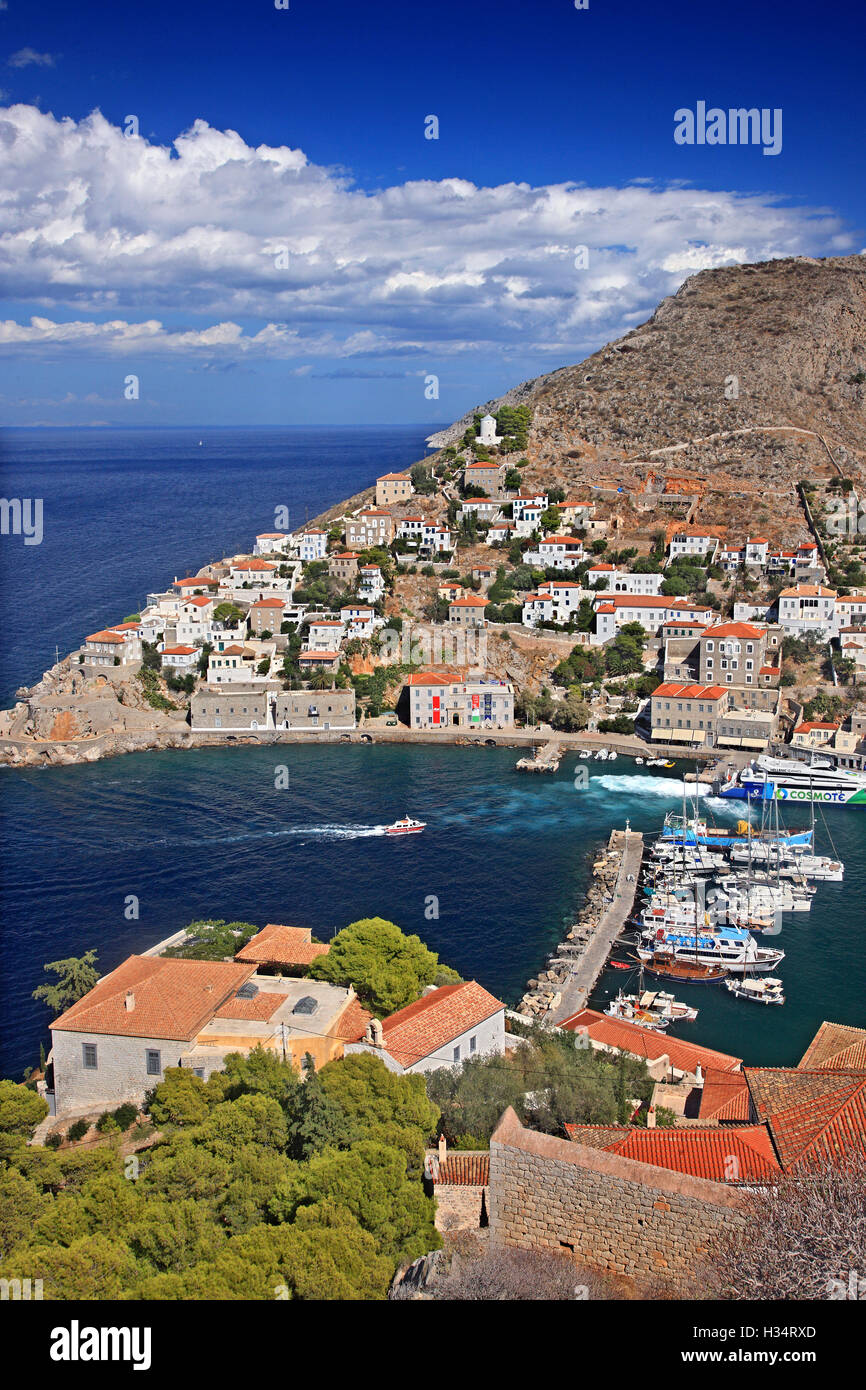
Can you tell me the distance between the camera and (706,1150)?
24.2 feet

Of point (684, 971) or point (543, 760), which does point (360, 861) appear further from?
point (543, 760)

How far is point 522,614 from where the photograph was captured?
3975 centimetres

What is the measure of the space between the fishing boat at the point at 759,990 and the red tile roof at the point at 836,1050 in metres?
5.51

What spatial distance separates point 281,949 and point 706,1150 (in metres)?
9.65

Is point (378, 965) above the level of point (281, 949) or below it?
above

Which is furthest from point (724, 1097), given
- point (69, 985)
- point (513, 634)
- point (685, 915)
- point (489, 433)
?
point (489, 433)

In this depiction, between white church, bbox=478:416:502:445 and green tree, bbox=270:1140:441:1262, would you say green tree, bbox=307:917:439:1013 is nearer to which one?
green tree, bbox=270:1140:441:1262

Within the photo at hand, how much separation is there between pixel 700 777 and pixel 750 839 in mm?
6660

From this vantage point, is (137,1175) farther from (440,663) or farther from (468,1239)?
(440,663)

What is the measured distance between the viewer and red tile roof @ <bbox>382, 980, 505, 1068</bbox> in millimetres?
12219

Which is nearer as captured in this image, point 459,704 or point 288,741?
point 288,741

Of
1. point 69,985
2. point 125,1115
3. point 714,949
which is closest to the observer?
point 125,1115

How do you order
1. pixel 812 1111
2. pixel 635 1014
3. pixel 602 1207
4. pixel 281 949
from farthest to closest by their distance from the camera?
1. pixel 635 1014
2. pixel 281 949
3. pixel 812 1111
4. pixel 602 1207

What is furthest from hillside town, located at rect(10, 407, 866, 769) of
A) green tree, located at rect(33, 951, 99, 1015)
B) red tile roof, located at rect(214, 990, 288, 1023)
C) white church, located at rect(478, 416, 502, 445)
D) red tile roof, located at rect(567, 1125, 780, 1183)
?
red tile roof, located at rect(567, 1125, 780, 1183)
